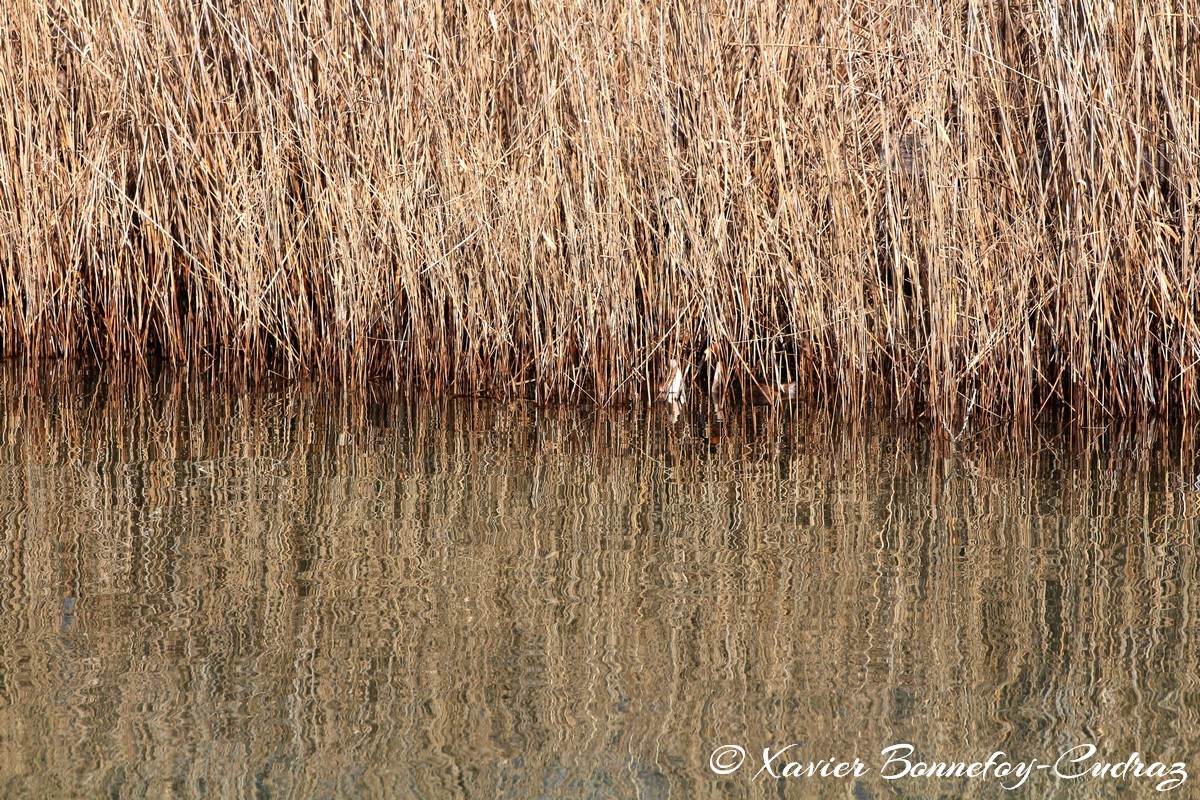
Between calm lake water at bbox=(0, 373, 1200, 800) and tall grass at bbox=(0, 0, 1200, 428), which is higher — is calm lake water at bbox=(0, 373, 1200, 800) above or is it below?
below

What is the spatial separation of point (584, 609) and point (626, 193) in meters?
1.41

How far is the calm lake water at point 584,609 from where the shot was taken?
156 centimetres

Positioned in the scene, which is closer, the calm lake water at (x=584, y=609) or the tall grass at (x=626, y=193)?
the calm lake water at (x=584, y=609)

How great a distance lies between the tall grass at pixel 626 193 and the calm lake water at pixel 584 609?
280mm

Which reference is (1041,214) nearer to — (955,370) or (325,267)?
(955,370)

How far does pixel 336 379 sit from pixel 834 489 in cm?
144

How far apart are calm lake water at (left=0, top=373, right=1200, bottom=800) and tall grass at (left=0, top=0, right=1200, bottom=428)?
0.28 meters

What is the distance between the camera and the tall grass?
9.70 feet

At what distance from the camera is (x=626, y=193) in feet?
10.4

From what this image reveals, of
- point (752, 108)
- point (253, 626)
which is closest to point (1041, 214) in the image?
point (752, 108)

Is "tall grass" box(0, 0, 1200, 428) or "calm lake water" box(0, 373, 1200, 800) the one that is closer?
"calm lake water" box(0, 373, 1200, 800)

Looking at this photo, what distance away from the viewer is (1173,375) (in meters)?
3.05

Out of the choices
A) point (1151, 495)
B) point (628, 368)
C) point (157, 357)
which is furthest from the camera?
point (157, 357)

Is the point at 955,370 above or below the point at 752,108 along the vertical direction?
below
